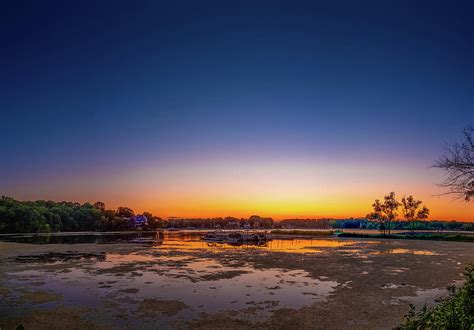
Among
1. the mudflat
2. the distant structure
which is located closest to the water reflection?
the mudflat

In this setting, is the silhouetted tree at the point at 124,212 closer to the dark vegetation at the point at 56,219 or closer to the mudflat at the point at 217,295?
the dark vegetation at the point at 56,219

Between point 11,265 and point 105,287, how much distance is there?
46.0ft

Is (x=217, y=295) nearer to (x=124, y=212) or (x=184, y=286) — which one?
(x=184, y=286)

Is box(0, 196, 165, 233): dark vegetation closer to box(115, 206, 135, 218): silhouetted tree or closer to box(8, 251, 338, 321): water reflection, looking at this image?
box(115, 206, 135, 218): silhouetted tree

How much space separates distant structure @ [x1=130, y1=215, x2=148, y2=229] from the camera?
483ft

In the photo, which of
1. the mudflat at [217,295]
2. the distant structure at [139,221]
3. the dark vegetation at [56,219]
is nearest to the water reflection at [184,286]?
the mudflat at [217,295]

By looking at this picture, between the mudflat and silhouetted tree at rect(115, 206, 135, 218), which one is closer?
the mudflat

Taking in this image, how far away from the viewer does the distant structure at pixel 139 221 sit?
483ft

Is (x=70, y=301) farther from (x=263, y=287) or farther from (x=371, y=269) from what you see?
(x=371, y=269)

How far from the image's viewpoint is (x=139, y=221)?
5910 inches

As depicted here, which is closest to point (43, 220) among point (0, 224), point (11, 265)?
point (0, 224)

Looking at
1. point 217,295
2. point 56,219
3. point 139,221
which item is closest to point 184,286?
point 217,295

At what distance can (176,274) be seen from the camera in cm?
2345

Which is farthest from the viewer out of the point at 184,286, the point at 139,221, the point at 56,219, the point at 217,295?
the point at 139,221
